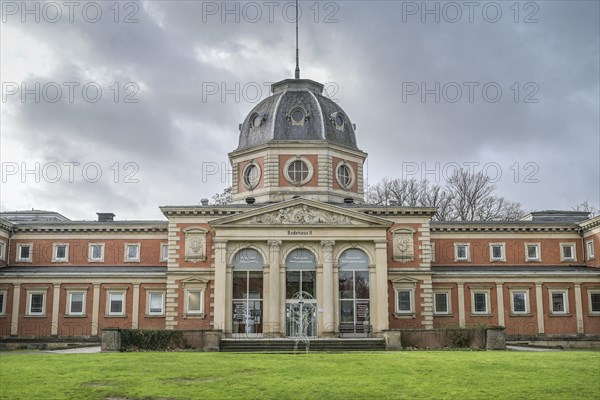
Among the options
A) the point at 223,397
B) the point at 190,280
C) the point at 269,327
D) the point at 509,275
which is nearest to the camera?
the point at 223,397

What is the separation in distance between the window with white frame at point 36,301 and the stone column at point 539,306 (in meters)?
38.0

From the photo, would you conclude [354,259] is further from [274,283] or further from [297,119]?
[297,119]

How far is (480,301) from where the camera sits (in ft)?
190

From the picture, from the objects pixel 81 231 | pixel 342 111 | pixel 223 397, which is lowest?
pixel 223 397

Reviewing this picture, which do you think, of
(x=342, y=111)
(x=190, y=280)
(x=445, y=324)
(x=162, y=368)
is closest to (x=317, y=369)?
(x=162, y=368)

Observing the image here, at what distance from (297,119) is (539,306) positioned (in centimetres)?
2370

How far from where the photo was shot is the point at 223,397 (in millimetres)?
19000

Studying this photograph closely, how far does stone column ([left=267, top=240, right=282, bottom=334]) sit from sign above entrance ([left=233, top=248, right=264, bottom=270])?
3.25 ft

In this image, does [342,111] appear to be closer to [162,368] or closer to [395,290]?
[395,290]

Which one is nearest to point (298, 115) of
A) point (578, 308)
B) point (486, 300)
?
point (486, 300)

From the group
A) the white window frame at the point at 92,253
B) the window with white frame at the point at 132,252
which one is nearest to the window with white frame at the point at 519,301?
the window with white frame at the point at 132,252

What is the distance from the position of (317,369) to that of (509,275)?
117ft

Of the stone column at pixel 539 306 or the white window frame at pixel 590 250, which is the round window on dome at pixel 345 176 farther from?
the white window frame at pixel 590 250

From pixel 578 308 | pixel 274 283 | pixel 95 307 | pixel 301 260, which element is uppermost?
pixel 301 260
